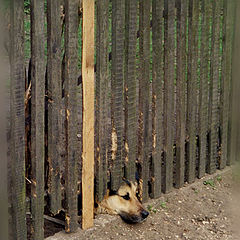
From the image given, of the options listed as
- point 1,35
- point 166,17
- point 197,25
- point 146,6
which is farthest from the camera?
point 197,25

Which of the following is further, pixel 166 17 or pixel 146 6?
pixel 166 17

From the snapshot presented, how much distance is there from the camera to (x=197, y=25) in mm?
4664

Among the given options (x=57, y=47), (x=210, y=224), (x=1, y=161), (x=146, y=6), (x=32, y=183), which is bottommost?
(x=210, y=224)

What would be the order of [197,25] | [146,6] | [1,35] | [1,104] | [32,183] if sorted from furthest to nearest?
[197,25]
[146,6]
[32,183]
[1,35]
[1,104]

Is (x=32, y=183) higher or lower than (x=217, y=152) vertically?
higher

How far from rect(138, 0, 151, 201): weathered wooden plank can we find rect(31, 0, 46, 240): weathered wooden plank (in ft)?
3.51

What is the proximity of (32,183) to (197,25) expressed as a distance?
7.28ft

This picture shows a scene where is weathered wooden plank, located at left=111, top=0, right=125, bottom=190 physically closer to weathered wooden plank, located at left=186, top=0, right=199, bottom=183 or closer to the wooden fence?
the wooden fence

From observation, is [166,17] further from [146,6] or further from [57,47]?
[57,47]

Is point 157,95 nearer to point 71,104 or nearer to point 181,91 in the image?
point 181,91

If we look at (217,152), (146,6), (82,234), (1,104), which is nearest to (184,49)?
(146,6)

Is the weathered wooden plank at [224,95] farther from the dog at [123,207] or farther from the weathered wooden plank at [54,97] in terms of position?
the weathered wooden plank at [54,97]

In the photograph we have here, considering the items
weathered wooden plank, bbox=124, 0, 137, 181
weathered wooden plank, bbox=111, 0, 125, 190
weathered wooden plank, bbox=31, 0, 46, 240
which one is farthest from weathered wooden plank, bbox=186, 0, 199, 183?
weathered wooden plank, bbox=31, 0, 46, 240

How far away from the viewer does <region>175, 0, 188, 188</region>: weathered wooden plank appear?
4.47 meters
